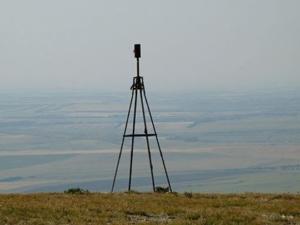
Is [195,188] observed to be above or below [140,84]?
below

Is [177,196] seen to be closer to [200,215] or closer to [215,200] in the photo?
[215,200]

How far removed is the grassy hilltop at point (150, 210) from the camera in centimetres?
1723

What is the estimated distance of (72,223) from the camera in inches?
654

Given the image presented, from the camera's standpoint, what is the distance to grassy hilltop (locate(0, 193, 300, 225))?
56.5ft

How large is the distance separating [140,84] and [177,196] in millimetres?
7315

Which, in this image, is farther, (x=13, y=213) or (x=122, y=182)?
(x=122, y=182)

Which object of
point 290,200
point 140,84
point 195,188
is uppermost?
point 140,84

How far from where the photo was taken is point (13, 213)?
17.5 meters

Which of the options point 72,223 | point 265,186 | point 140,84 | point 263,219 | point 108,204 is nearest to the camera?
point 72,223

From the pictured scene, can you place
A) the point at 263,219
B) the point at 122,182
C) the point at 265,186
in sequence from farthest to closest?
the point at 122,182 → the point at 265,186 → the point at 263,219

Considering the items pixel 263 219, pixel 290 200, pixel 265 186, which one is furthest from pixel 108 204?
pixel 265 186

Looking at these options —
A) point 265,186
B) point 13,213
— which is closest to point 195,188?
point 265,186

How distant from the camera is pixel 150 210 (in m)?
19.5

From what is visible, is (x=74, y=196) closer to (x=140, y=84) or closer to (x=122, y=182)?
(x=140, y=84)
